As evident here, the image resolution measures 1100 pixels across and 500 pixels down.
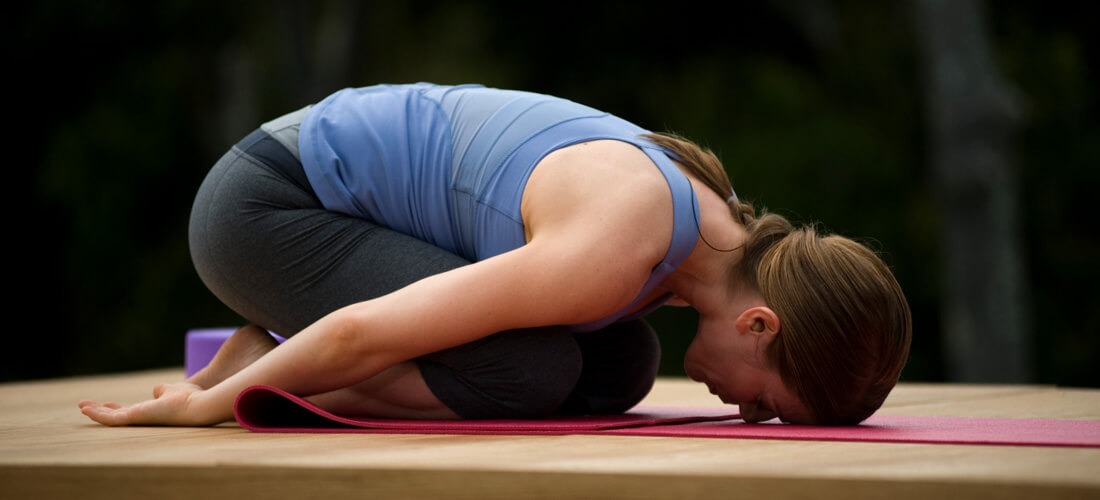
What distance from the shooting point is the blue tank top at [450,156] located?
6.81ft

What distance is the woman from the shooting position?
6.31ft

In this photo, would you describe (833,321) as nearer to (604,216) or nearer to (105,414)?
(604,216)

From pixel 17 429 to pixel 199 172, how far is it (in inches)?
301

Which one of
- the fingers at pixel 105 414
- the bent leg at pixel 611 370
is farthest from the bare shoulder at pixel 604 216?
the fingers at pixel 105 414

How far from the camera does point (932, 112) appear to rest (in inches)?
255

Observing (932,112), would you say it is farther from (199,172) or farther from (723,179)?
(199,172)

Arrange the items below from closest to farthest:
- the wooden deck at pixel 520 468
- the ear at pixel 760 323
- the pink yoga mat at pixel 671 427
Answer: the wooden deck at pixel 520 468 < the pink yoga mat at pixel 671 427 < the ear at pixel 760 323

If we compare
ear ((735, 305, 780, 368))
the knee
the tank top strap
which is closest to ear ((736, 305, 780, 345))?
ear ((735, 305, 780, 368))

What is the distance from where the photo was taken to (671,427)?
200cm

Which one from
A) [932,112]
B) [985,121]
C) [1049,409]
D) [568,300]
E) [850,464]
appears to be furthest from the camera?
[932,112]

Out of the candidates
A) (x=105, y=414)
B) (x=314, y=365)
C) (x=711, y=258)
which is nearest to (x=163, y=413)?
(x=105, y=414)

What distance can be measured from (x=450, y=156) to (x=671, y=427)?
57 centimetres

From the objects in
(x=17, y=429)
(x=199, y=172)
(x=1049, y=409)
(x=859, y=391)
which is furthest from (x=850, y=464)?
(x=199, y=172)

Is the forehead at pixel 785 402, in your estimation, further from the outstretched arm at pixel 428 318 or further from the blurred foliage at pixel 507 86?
the blurred foliage at pixel 507 86
